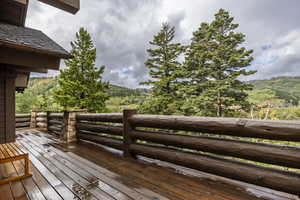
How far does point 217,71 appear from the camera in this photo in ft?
45.8

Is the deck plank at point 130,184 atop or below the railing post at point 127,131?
below

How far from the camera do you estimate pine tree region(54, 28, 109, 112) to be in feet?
43.2

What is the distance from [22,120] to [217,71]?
15.2m

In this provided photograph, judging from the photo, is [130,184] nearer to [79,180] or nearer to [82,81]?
[79,180]

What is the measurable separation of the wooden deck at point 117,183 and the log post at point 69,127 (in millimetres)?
1893

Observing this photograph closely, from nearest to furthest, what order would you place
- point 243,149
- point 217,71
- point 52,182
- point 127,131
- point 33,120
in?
point 243,149 → point 52,182 → point 127,131 → point 33,120 → point 217,71

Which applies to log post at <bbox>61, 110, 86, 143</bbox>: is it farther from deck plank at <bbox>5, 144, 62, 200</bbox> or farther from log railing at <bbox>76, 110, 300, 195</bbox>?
log railing at <bbox>76, 110, 300, 195</bbox>

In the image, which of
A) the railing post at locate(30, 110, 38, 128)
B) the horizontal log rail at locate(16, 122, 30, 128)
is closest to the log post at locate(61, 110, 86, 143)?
the railing post at locate(30, 110, 38, 128)

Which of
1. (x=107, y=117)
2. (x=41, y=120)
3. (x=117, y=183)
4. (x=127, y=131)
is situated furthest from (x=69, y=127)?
(x=41, y=120)

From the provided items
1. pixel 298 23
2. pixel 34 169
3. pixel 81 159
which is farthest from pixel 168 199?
pixel 298 23

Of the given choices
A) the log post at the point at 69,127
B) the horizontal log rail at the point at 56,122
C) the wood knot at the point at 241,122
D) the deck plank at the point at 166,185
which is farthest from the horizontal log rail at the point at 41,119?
the wood knot at the point at 241,122

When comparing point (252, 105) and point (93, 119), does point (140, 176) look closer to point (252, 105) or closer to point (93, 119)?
point (93, 119)

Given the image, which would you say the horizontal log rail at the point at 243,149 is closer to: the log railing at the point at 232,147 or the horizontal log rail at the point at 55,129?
the log railing at the point at 232,147

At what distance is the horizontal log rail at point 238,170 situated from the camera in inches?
63.1
